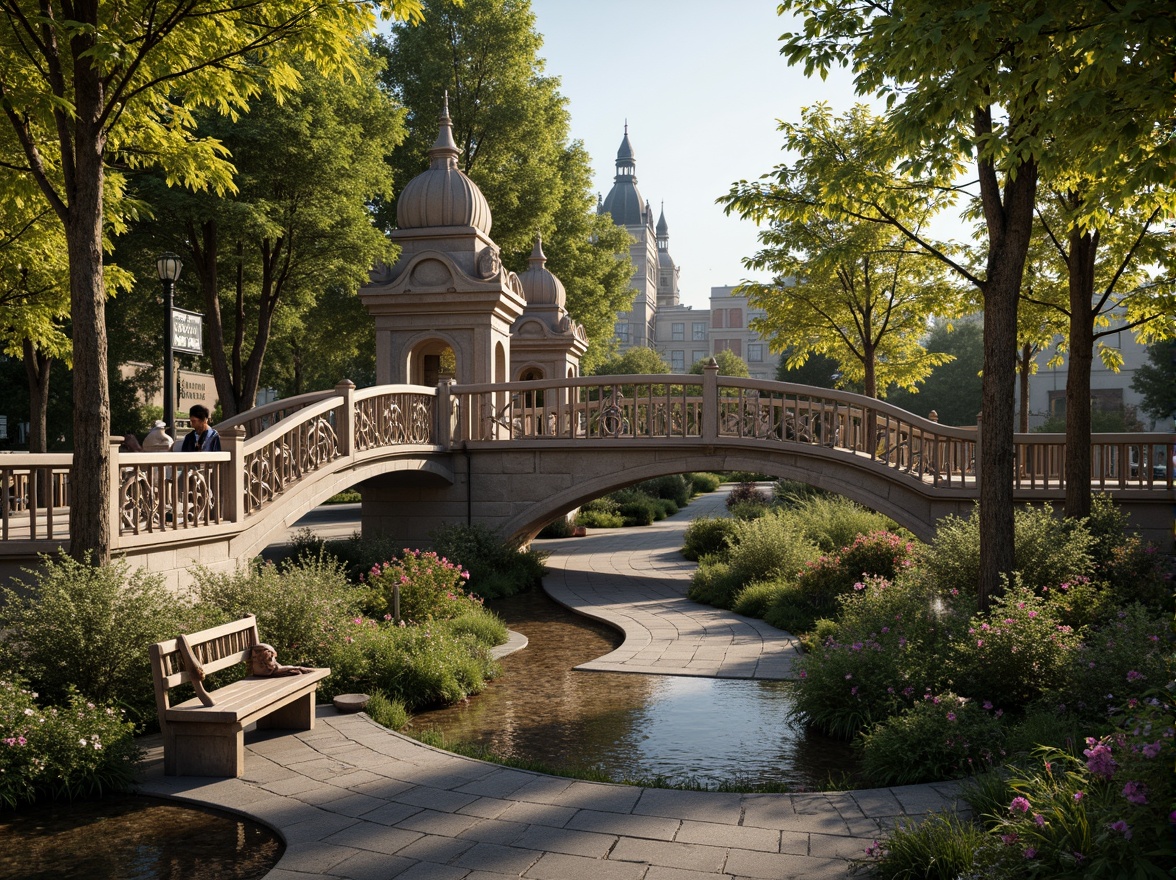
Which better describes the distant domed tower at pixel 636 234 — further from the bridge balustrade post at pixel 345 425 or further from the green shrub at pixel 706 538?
the bridge balustrade post at pixel 345 425

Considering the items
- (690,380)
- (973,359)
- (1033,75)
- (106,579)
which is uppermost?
(973,359)

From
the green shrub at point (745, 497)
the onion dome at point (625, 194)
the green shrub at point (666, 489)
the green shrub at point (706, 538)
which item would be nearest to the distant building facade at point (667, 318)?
the onion dome at point (625, 194)

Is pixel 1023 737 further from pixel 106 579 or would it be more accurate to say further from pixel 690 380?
→ pixel 690 380

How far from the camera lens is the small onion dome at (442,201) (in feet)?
63.9

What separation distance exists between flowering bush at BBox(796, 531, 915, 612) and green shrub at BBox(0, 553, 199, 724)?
8633 mm

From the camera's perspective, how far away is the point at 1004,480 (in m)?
8.66

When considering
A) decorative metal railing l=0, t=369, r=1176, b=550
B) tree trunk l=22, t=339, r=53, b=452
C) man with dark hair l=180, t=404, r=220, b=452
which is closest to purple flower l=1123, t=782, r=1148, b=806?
decorative metal railing l=0, t=369, r=1176, b=550

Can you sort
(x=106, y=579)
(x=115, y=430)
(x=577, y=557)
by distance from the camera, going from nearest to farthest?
(x=106, y=579) → (x=577, y=557) → (x=115, y=430)

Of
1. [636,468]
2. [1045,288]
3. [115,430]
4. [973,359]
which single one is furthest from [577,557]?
[973,359]

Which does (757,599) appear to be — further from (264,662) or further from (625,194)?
(625,194)

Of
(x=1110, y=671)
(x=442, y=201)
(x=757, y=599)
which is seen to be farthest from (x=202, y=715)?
(x=442, y=201)

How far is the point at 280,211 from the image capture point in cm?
1962

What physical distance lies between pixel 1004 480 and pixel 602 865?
5.51m

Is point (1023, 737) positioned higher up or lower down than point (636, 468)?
lower down
